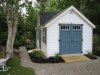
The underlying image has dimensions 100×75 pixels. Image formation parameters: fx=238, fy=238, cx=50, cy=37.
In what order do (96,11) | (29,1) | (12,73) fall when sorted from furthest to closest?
(96,11) < (29,1) < (12,73)

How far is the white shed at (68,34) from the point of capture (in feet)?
65.0

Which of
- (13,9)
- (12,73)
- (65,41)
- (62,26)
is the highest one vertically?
(13,9)

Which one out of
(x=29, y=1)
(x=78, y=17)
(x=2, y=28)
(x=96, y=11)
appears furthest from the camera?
(x=2, y=28)

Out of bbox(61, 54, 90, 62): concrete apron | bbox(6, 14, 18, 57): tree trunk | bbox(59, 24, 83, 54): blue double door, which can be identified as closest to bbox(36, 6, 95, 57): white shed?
bbox(59, 24, 83, 54): blue double door

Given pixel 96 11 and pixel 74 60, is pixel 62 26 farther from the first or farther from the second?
pixel 96 11

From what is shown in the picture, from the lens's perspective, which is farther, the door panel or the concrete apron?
the door panel

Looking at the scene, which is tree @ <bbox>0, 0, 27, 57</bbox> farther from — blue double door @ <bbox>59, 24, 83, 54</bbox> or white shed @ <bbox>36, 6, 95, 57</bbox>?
blue double door @ <bbox>59, 24, 83, 54</bbox>

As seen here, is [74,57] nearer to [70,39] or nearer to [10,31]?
[70,39]

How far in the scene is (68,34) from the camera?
20172 millimetres

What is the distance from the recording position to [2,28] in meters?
30.7

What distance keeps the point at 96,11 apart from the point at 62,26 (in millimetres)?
9461

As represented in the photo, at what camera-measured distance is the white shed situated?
19.8m

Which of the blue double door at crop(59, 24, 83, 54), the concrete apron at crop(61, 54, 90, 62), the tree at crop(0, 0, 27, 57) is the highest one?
the tree at crop(0, 0, 27, 57)

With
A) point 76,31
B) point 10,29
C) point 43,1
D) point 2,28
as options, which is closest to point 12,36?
point 10,29
